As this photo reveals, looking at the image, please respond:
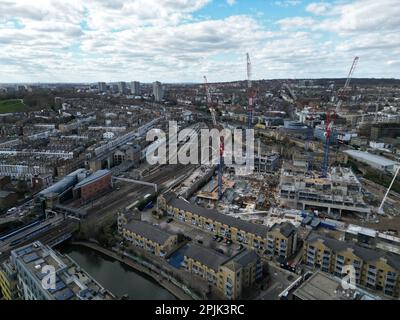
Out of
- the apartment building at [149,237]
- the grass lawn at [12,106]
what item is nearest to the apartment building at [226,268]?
the apartment building at [149,237]

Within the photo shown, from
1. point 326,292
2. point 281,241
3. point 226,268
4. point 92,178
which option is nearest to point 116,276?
point 226,268

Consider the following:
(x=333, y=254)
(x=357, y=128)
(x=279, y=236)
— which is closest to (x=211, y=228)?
(x=279, y=236)

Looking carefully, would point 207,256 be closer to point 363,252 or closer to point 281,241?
point 281,241

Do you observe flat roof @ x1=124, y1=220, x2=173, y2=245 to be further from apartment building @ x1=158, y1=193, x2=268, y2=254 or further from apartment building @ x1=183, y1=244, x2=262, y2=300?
apartment building @ x1=158, y1=193, x2=268, y2=254

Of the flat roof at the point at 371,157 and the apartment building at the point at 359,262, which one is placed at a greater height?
the flat roof at the point at 371,157

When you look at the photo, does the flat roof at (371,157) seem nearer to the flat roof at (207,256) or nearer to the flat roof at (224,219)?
the flat roof at (224,219)
